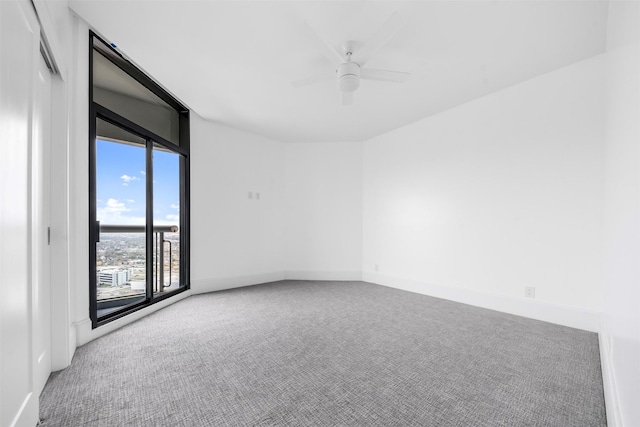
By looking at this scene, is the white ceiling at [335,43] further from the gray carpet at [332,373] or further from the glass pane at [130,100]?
the gray carpet at [332,373]

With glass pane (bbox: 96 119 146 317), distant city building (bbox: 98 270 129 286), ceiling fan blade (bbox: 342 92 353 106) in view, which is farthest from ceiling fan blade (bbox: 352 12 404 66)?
distant city building (bbox: 98 270 129 286)

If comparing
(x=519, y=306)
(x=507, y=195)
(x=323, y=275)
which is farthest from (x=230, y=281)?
(x=507, y=195)

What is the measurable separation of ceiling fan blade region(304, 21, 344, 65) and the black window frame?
1852 mm

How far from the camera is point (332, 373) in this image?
6.40ft

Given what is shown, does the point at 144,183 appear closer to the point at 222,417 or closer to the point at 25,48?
the point at 25,48

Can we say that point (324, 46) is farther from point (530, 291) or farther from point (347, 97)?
point (530, 291)

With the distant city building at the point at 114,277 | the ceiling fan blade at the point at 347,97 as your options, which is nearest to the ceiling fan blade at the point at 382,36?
the ceiling fan blade at the point at 347,97

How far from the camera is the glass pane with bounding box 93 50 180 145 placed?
272 centimetres

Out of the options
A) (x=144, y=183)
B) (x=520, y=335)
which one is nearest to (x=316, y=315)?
(x=520, y=335)

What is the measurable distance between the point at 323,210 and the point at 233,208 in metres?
1.63

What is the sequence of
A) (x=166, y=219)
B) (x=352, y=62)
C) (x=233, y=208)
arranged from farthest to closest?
(x=233, y=208)
(x=166, y=219)
(x=352, y=62)

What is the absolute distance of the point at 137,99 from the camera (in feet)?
10.6

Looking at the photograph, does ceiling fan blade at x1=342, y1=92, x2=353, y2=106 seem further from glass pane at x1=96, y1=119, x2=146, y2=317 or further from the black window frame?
glass pane at x1=96, y1=119, x2=146, y2=317

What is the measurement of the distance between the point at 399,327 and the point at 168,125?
12.4 ft
